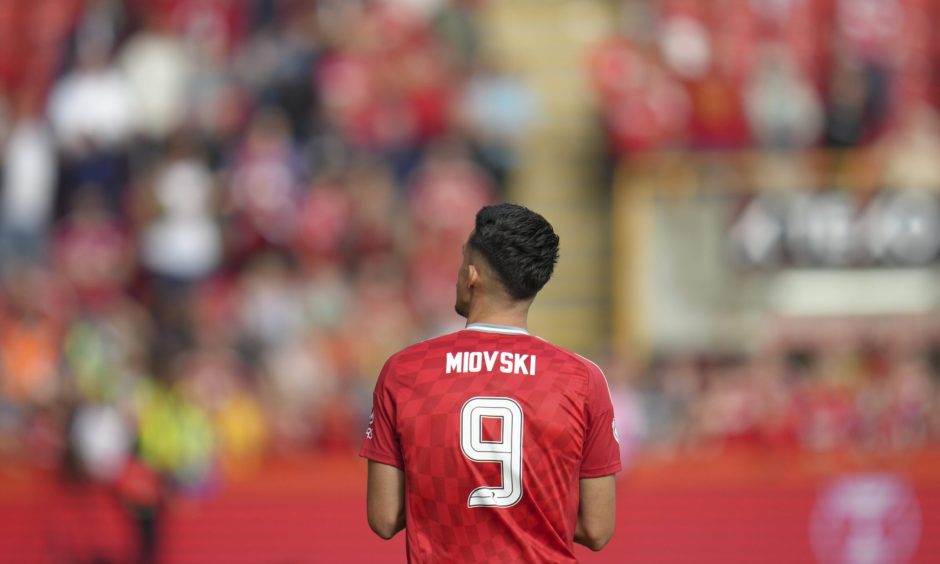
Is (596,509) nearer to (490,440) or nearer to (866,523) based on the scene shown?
(490,440)

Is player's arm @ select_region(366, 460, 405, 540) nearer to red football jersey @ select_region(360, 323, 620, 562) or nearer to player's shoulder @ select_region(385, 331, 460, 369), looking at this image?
red football jersey @ select_region(360, 323, 620, 562)

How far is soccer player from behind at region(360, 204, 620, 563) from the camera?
6.32ft

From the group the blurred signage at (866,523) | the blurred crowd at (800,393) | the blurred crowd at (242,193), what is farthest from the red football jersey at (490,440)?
the blurred crowd at (242,193)

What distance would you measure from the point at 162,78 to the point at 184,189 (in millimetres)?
1049

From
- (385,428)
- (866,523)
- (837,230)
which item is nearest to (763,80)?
(837,230)

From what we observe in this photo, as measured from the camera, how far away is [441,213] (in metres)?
9.21

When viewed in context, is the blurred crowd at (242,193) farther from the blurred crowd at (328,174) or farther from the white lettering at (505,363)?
the white lettering at (505,363)

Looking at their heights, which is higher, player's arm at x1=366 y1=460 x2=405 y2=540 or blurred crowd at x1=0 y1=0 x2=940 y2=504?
blurred crowd at x1=0 y1=0 x2=940 y2=504

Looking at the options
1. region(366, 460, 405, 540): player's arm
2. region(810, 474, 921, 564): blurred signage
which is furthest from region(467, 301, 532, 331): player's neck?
region(810, 474, 921, 564): blurred signage

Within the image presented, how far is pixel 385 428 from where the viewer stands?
1.99 m

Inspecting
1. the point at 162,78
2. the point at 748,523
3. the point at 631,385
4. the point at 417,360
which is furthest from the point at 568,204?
the point at 417,360

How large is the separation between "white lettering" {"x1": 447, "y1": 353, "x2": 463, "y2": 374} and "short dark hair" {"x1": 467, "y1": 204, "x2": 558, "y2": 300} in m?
0.14

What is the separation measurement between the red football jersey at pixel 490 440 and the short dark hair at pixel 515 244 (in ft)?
0.30

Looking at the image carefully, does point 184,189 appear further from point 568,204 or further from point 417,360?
point 417,360
